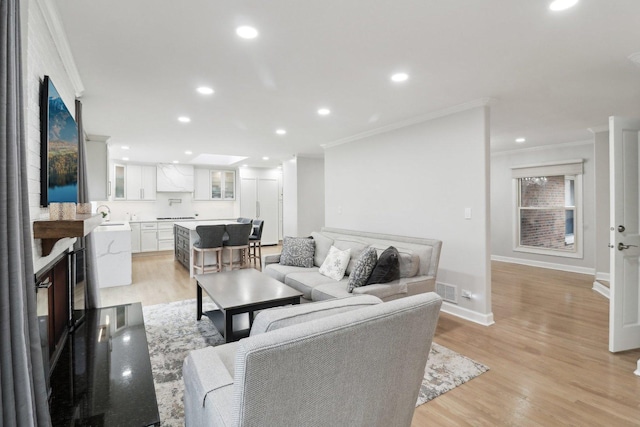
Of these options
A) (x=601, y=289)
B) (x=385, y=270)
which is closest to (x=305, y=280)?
(x=385, y=270)

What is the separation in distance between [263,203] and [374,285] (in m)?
7.08

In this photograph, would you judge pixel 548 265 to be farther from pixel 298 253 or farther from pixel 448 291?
pixel 298 253

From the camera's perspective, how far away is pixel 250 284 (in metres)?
3.44

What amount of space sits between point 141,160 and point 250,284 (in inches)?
256

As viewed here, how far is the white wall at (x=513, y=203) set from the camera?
5988 millimetres

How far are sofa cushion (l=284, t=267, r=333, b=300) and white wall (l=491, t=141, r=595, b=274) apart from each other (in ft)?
16.9

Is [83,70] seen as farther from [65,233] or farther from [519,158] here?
[519,158]

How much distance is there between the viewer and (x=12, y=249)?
3.76 feet

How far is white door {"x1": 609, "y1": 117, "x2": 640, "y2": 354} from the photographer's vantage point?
286cm

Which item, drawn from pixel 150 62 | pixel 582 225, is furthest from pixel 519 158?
pixel 150 62

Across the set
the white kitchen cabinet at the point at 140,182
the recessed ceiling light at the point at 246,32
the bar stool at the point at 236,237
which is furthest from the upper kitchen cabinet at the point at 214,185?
the recessed ceiling light at the point at 246,32

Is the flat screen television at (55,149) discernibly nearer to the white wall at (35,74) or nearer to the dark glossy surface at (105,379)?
the white wall at (35,74)

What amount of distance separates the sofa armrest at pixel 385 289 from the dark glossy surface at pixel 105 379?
1.73 meters

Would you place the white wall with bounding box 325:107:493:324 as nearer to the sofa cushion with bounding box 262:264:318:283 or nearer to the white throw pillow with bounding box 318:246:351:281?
the white throw pillow with bounding box 318:246:351:281
